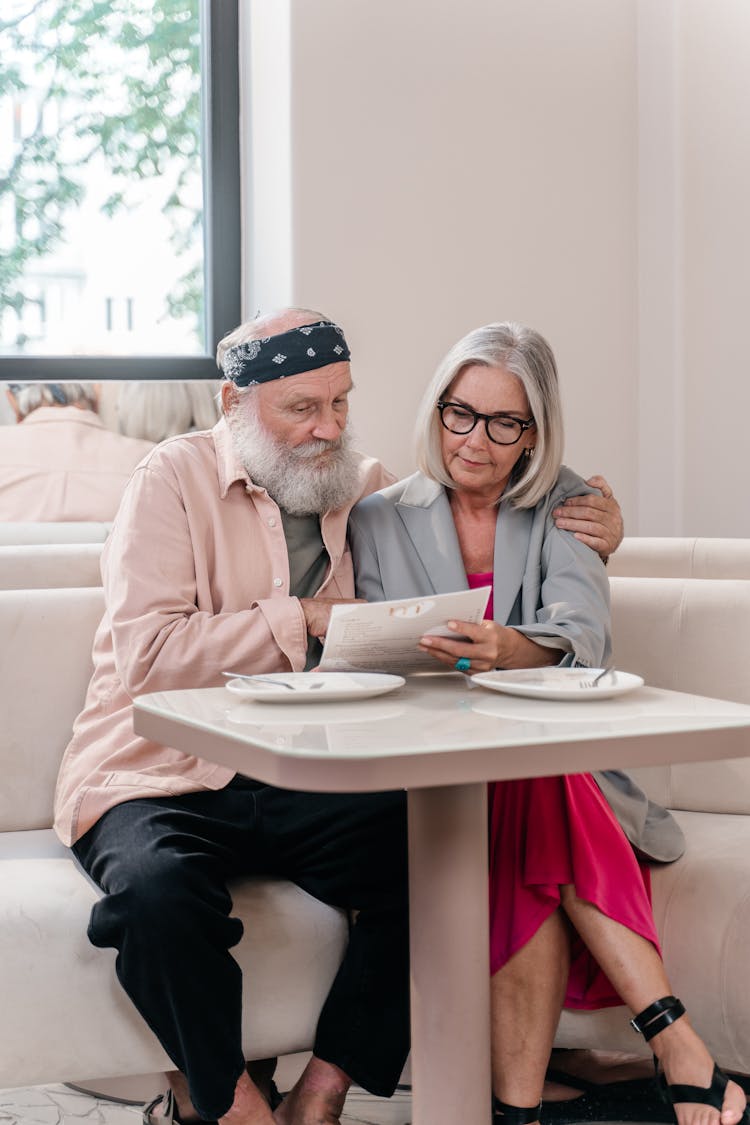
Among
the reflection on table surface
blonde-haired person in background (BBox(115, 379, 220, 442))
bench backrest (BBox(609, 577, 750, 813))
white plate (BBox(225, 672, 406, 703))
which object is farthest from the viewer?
blonde-haired person in background (BBox(115, 379, 220, 442))

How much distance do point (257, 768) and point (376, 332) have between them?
225 centimetres

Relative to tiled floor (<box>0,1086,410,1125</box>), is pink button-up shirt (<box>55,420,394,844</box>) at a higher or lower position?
higher

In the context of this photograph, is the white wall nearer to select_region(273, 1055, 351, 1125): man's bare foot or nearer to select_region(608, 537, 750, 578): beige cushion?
select_region(608, 537, 750, 578): beige cushion

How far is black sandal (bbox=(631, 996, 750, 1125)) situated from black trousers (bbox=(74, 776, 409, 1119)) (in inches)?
13.0

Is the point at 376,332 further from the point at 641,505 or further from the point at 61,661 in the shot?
the point at 61,661

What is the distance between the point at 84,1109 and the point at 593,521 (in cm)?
130

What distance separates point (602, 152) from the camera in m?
3.61

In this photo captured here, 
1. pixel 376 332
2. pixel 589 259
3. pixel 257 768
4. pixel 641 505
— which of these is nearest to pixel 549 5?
pixel 589 259

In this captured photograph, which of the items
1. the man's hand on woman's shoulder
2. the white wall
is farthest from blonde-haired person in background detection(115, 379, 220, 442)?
the man's hand on woman's shoulder

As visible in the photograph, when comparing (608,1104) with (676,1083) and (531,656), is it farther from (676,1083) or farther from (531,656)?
(531,656)

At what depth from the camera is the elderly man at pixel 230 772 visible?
66.4 inches

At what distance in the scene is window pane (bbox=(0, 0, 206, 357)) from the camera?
3590mm

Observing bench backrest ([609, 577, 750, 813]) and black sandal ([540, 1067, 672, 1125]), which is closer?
black sandal ([540, 1067, 672, 1125])

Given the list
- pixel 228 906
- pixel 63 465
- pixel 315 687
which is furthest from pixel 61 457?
pixel 315 687
